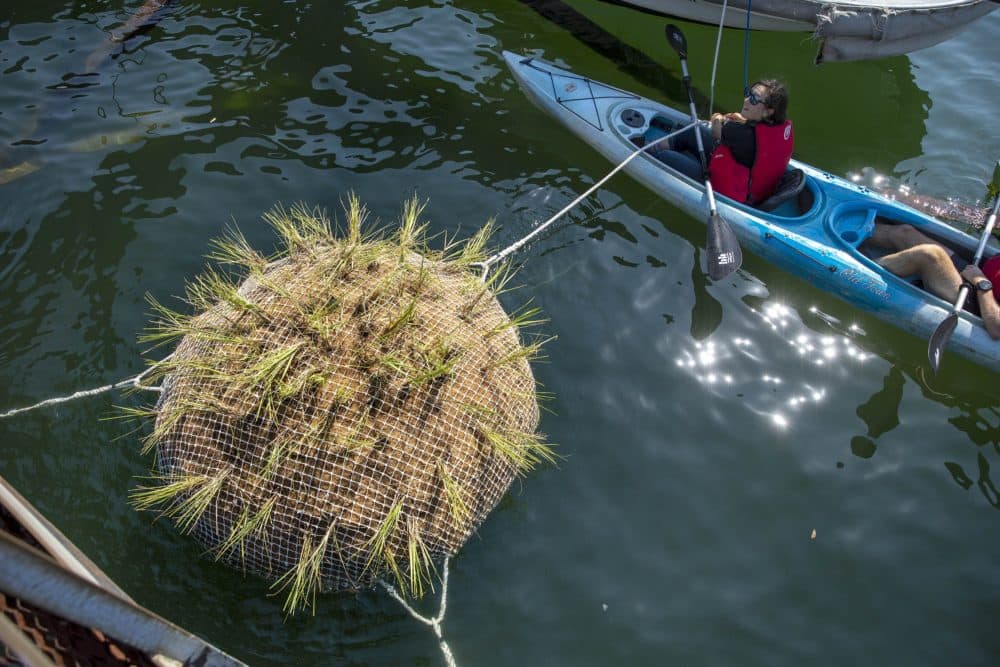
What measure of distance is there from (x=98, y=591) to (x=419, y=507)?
6.05ft

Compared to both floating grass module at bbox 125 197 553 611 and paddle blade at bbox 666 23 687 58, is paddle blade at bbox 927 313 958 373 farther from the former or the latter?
paddle blade at bbox 666 23 687 58

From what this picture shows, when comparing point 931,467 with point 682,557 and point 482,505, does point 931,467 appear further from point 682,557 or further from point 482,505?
point 482,505

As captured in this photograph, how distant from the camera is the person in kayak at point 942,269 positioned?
17.2 ft

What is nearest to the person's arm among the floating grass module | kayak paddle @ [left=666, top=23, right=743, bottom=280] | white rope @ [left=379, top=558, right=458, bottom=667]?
kayak paddle @ [left=666, top=23, right=743, bottom=280]

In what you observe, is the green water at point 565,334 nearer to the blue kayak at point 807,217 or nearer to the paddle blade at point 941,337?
the blue kayak at point 807,217

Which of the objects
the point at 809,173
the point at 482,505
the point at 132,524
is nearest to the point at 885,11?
the point at 809,173

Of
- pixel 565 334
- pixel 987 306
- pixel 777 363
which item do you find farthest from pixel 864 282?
pixel 565 334

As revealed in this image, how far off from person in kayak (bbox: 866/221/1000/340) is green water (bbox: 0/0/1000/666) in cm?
46

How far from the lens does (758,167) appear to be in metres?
6.16

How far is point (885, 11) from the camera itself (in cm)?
723

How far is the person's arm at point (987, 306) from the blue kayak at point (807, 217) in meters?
0.06

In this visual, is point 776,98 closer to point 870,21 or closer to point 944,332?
point 870,21

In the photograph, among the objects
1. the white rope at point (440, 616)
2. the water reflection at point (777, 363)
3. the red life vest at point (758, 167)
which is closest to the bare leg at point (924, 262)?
the water reflection at point (777, 363)

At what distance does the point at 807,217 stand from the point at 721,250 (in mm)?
1011
